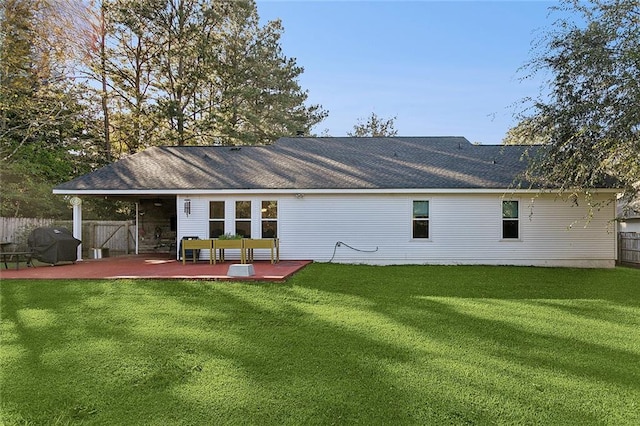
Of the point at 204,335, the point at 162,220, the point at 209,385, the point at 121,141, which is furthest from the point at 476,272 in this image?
the point at 121,141

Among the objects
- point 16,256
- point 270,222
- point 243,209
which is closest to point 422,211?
point 270,222

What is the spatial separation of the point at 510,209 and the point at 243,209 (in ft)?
27.4

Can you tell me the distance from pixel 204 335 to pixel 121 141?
2076 cm

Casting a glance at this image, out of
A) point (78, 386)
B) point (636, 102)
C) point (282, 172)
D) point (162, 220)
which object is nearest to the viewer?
point (78, 386)

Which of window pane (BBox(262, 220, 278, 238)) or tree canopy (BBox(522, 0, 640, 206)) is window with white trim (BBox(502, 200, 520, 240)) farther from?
window pane (BBox(262, 220, 278, 238))

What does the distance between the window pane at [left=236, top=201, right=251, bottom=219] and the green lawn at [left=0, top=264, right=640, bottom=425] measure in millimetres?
4503

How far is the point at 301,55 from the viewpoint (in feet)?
89.5

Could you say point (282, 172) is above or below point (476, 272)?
above

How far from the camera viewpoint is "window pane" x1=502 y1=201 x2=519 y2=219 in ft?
40.0

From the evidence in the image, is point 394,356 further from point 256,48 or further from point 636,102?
point 256,48

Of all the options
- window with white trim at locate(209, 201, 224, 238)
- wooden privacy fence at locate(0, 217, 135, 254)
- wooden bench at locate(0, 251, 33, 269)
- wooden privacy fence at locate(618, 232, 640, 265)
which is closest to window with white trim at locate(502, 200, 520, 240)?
wooden privacy fence at locate(618, 232, 640, 265)

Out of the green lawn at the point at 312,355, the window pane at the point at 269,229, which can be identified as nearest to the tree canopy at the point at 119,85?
the window pane at the point at 269,229

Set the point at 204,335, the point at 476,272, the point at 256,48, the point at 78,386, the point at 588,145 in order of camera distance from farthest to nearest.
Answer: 1. the point at 256,48
2. the point at 476,272
3. the point at 588,145
4. the point at 204,335
5. the point at 78,386

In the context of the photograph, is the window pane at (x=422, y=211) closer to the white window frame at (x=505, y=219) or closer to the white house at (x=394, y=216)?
the white house at (x=394, y=216)
